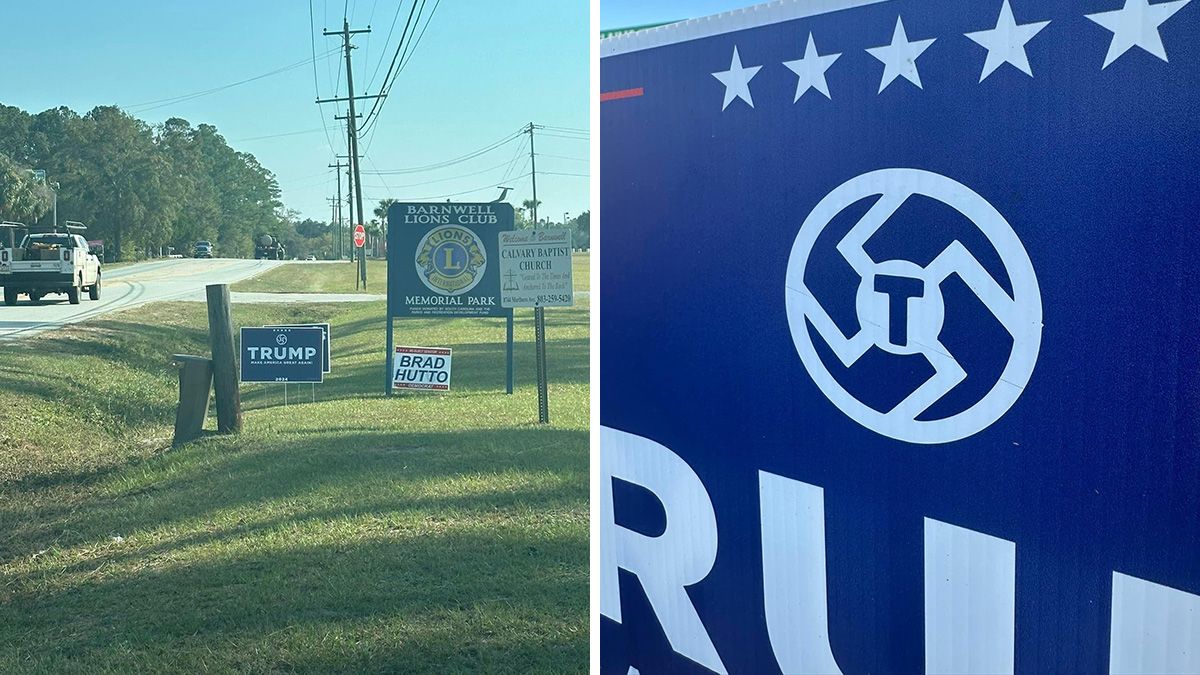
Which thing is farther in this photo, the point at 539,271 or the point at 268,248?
the point at 268,248

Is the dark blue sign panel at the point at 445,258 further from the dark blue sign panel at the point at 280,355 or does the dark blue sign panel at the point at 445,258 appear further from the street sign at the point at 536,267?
the dark blue sign panel at the point at 280,355

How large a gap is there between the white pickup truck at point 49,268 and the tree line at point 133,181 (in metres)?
0.24

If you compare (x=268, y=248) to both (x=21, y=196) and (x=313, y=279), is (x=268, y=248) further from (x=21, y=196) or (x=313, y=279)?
(x=21, y=196)

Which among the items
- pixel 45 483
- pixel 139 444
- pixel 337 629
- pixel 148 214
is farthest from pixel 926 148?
pixel 148 214

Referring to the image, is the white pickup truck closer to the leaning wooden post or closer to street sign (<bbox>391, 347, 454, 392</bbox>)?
the leaning wooden post

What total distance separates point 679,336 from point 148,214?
8843mm

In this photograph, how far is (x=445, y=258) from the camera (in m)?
9.59

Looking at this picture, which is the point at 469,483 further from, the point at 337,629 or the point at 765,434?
the point at 765,434

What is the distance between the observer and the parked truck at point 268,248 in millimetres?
10625

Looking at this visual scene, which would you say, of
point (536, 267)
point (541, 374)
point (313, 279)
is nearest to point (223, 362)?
point (541, 374)

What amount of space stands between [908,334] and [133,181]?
9.01 m

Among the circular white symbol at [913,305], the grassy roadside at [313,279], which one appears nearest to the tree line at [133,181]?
the grassy roadside at [313,279]

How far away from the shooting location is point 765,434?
5.47ft

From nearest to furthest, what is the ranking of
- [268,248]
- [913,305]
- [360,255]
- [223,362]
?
[913,305] → [223,362] → [268,248] → [360,255]
